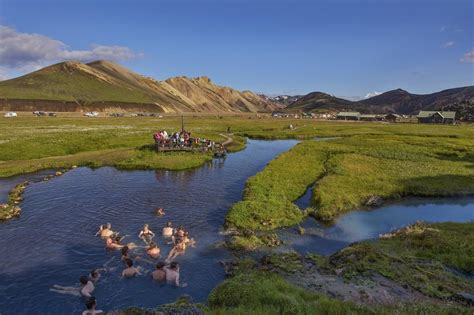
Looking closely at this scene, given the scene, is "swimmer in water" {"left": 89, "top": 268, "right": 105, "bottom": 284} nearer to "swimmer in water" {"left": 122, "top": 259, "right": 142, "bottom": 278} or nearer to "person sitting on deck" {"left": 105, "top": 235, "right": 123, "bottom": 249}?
"swimmer in water" {"left": 122, "top": 259, "right": 142, "bottom": 278}

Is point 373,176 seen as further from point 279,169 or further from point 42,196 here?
point 42,196

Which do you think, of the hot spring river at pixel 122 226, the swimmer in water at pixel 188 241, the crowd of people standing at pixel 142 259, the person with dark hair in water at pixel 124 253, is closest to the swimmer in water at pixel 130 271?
the crowd of people standing at pixel 142 259

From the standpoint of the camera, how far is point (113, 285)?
64.7ft

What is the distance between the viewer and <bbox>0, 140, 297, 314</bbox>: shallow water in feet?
61.6

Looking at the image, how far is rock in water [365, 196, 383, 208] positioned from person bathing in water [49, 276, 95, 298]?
88.8ft

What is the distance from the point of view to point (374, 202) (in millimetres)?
36688

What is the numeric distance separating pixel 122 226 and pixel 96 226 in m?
1.97

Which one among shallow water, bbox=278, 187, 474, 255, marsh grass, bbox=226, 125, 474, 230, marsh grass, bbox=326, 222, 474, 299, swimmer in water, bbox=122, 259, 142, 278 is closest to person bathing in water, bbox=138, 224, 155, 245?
swimmer in water, bbox=122, 259, 142, 278

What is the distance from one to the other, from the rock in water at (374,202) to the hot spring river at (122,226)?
806 mm

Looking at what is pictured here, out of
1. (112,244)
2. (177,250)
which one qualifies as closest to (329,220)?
(177,250)

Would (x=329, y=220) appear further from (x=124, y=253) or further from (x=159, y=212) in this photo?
(x=124, y=253)

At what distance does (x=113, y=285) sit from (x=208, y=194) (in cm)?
2021

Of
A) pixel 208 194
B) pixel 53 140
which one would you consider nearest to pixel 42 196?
pixel 208 194

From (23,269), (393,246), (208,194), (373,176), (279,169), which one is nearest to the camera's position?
(23,269)
